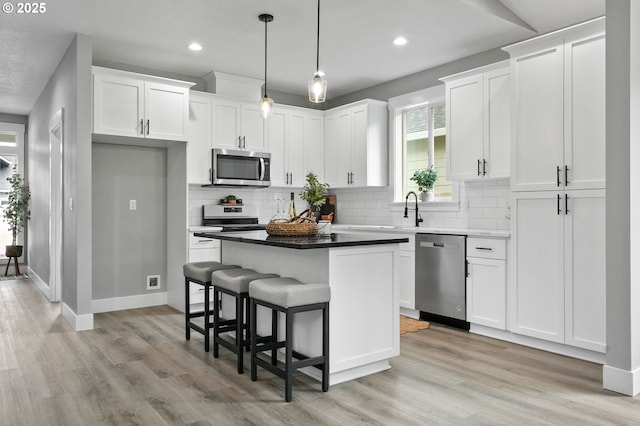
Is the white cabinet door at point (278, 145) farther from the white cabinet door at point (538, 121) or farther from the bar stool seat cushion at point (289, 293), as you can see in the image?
the bar stool seat cushion at point (289, 293)

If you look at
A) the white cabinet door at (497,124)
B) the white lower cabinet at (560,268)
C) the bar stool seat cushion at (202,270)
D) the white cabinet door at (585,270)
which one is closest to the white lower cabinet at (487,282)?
the white lower cabinet at (560,268)

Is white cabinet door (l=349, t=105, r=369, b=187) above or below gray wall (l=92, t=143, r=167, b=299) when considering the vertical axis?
above

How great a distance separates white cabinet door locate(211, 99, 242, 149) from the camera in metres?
5.45

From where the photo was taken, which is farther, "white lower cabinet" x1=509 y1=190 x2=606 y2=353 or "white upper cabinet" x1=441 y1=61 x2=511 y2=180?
"white upper cabinet" x1=441 y1=61 x2=511 y2=180

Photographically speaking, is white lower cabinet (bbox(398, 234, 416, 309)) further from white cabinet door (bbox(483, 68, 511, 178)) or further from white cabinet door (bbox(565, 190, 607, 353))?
white cabinet door (bbox(565, 190, 607, 353))

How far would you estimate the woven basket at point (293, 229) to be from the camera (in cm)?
354

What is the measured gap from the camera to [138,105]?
4.78 m

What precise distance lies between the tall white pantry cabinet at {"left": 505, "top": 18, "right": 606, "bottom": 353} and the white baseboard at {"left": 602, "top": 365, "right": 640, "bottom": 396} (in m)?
0.51

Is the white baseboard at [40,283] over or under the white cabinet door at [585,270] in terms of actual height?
under

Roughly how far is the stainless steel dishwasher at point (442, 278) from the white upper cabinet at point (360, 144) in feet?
4.69

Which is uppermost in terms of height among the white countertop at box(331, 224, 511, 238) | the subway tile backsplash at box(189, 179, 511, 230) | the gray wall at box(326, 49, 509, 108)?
the gray wall at box(326, 49, 509, 108)

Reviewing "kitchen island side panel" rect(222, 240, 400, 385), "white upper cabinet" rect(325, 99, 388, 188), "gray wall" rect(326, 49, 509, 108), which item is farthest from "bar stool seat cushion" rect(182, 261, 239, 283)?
"gray wall" rect(326, 49, 509, 108)

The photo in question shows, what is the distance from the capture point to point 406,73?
5617 millimetres

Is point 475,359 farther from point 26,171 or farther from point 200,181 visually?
point 26,171
